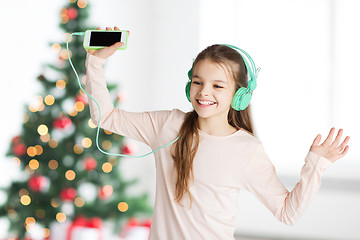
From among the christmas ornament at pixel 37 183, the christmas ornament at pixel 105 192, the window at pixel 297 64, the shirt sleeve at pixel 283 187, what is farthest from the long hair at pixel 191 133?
the window at pixel 297 64

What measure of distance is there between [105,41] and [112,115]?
246 mm

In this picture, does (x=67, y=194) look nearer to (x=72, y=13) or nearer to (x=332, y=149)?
(x=72, y=13)

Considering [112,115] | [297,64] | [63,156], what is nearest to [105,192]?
[63,156]

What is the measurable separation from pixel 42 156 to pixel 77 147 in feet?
0.84

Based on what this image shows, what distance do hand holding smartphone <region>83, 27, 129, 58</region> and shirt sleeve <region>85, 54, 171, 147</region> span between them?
0.09ft

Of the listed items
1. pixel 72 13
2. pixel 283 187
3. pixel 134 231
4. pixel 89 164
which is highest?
pixel 72 13

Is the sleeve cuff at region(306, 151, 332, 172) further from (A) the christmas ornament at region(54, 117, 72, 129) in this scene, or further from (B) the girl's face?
(A) the christmas ornament at region(54, 117, 72, 129)

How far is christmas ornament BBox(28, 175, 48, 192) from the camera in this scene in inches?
120

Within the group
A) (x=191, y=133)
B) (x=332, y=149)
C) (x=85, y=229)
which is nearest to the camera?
(x=332, y=149)

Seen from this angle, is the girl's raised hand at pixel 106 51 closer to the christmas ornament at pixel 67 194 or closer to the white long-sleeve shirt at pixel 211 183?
the white long-sleeve shirt at pixel 211 183

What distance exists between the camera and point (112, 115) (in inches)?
58.2

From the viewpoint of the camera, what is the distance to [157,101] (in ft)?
14.2

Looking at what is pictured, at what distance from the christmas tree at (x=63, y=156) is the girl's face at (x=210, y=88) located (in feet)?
5.49

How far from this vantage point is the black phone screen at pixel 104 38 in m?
1.44
